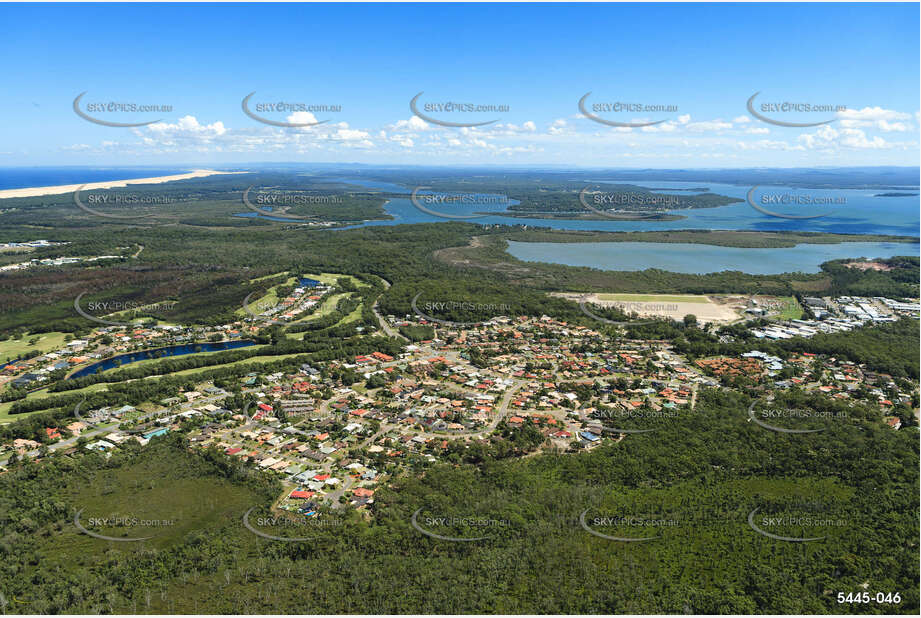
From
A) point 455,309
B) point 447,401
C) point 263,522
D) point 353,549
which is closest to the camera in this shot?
point 353,549

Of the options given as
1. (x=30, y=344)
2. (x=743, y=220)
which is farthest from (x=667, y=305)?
(x=743, y=220)

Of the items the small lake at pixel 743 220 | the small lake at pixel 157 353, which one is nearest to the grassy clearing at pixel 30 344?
the small lake at pixel 157 353

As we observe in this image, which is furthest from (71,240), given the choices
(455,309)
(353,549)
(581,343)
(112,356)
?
(353,549)

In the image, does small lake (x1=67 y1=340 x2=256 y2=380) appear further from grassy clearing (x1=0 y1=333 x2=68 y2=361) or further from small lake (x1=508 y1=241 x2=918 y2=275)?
small lake (x1=508 y1=241 x2=918 y2=275)

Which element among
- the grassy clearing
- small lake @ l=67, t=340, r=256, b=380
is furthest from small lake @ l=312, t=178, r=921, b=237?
the grassy clearing

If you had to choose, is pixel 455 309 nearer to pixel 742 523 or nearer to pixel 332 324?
pixel 332 324

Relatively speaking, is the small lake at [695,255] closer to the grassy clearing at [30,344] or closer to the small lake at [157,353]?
the small lake at [157,353]
